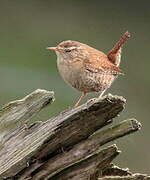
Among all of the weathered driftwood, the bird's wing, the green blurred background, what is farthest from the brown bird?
the green blurred background

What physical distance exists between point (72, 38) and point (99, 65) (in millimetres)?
5821

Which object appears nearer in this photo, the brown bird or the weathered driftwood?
the weathered driftwood

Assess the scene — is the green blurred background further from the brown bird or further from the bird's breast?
the bird's breast

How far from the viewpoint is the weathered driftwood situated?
4762 mm

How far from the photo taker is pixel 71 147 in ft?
16.0

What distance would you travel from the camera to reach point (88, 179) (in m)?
4.88

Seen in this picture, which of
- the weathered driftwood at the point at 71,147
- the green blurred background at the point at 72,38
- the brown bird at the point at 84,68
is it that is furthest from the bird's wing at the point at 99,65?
the green blurred background at the point at 72,38

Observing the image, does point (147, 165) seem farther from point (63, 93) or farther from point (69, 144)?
point (69, 144)

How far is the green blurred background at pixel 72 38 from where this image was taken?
9508 mm

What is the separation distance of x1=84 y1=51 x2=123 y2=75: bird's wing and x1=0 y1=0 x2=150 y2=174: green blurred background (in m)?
2.12

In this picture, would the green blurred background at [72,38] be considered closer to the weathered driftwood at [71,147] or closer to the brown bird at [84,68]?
the brown bird at [84,68]

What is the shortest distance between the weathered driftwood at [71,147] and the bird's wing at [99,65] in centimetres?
130

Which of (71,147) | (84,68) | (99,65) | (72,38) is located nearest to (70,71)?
(84,68)

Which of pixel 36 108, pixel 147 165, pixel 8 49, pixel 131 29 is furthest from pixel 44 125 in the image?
pixel 131 29
